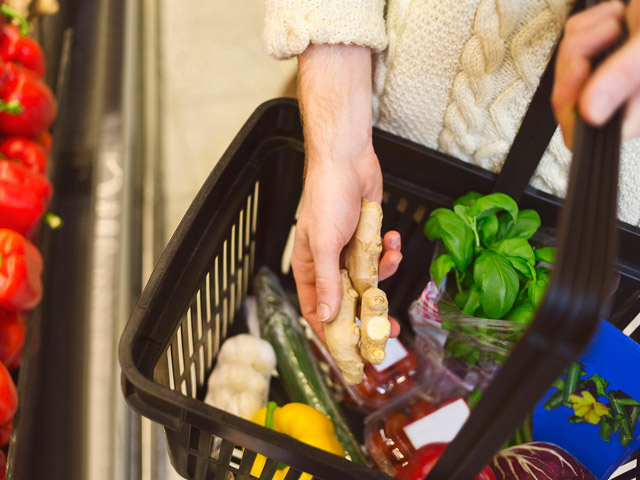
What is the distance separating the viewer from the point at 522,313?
0.64 meters

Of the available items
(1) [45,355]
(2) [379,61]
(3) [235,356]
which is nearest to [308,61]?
(2) [379,61]

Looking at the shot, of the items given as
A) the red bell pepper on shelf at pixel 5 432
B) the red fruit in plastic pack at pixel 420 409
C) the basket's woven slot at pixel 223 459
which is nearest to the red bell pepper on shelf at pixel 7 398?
the red bell pepper on shelf at pixel 5 432

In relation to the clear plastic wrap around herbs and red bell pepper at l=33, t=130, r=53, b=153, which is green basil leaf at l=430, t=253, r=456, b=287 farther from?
red bell pepper at l=33, t=130, r=53, b=153

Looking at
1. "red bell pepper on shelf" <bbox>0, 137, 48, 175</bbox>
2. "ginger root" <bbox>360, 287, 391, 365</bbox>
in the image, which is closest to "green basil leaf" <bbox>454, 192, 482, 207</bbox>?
"ginger root" <bbox>360, 287, 391, 365</bbox>

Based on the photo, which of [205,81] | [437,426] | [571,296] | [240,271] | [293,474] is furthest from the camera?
[205,81]

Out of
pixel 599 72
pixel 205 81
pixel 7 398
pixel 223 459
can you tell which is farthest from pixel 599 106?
pixel 205 81

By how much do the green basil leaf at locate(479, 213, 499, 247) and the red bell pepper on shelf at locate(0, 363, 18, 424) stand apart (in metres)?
0.66

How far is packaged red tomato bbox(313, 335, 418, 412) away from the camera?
2.67 feet

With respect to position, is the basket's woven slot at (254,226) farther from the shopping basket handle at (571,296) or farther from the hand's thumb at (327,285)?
the shopping basket handle at (571,296)

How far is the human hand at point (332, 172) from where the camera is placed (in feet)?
1.96

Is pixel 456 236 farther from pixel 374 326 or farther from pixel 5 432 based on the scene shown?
pixel 5 432

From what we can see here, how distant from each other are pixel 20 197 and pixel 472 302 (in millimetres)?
717

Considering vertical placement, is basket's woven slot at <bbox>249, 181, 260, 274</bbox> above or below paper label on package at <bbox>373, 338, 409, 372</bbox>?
above

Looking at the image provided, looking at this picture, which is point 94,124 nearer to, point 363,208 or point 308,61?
point 308,61
